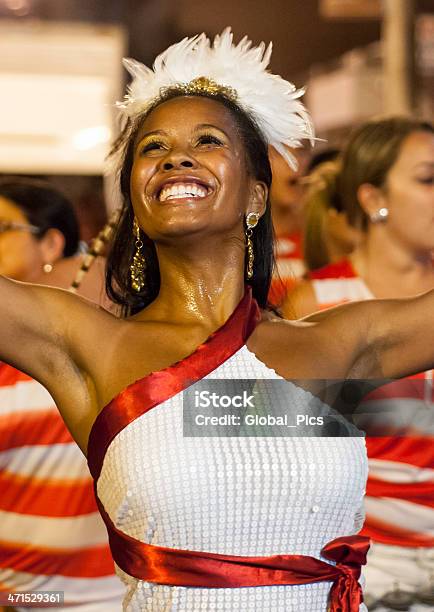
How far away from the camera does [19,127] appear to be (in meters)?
8.25

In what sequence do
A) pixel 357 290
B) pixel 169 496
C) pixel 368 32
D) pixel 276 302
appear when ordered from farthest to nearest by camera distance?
pixel 368 32
pixel 357 290
pixel 276 302
pixel 169 496

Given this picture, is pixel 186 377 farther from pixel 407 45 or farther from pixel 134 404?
pixel 407 45

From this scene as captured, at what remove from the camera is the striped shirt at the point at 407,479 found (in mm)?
2943

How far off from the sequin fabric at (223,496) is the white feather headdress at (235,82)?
533mm

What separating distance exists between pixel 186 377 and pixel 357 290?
1531 mm

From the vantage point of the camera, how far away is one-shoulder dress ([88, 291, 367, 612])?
2.00m

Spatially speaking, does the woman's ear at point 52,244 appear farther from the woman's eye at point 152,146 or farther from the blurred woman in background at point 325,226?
the woman's eye at point 152,146

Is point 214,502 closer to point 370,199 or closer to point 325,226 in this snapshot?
point 370,199

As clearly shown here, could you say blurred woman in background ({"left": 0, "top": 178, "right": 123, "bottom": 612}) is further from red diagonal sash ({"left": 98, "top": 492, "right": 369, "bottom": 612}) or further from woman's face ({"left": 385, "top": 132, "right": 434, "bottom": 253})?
woman's face ({"left": 385, "top": 132, "right": 434, "bottom": 253})

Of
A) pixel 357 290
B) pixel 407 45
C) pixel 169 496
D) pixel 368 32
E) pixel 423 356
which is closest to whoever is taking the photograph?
pixel 169 496

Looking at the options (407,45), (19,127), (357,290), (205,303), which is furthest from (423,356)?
(19,127)

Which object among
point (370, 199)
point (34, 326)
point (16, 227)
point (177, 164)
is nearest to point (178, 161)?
point (177, 164)

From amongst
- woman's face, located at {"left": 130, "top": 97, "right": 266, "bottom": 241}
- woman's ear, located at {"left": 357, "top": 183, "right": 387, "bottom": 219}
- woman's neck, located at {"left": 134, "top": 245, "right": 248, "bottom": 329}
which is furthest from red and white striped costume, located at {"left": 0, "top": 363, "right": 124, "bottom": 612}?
woman's ear, located at {"left": 357, "top": 183, "right": 387, "bottom": 219}

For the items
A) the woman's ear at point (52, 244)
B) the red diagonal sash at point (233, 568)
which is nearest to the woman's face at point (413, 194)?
the woman's ear at point (52, 244)
